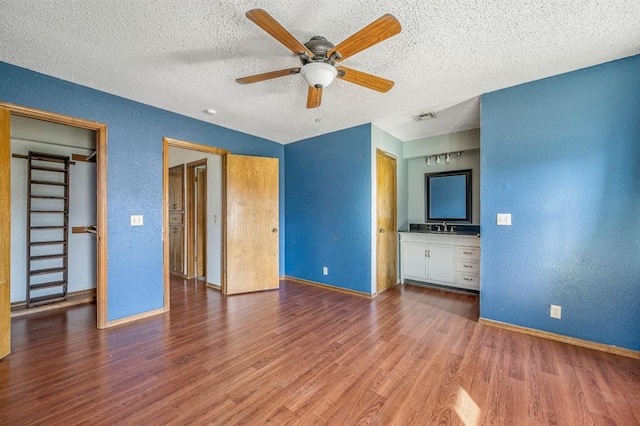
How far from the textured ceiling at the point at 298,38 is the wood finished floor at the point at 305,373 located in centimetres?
246

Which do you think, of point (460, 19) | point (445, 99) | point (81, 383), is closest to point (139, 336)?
point (81, 383)

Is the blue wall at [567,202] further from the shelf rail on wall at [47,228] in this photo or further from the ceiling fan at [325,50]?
the shelf rail on wall at [47,228]

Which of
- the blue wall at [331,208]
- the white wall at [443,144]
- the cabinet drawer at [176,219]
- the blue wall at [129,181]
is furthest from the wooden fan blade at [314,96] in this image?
the cabinet drawer at [176,219]

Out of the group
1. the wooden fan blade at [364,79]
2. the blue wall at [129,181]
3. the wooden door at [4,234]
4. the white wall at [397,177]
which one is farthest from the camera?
the white wall at [397,177]

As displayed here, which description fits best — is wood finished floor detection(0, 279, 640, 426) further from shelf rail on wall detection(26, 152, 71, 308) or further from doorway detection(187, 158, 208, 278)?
doorway detection(187, 158, 208, 278)

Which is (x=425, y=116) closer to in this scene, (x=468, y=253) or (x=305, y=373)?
(x=468, y=253)

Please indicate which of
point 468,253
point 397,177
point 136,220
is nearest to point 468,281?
point 468,253

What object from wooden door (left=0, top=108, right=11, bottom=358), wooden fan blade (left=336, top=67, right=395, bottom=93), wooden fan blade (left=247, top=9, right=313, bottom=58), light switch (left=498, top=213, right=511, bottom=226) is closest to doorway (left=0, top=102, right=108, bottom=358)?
wooden door (left=0, top=108, right=11, bottom=358)

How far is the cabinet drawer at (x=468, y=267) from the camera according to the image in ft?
12.4

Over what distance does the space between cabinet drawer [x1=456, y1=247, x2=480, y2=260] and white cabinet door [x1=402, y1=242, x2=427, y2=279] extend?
50 centimetres

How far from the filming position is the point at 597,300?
7.47 ft

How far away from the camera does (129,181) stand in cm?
292

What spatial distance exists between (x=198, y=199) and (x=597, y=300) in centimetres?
535

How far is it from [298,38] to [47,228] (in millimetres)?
4018
